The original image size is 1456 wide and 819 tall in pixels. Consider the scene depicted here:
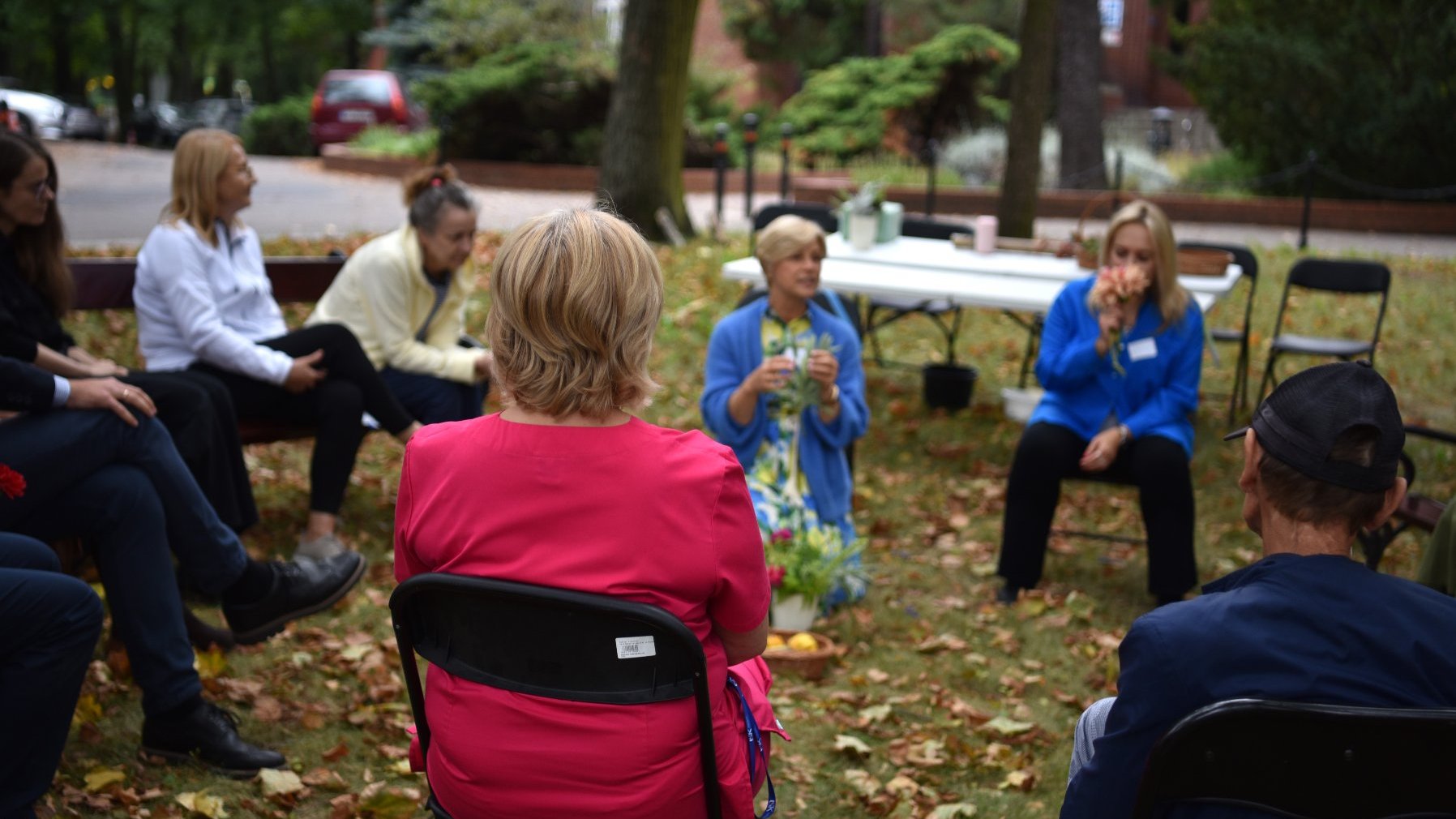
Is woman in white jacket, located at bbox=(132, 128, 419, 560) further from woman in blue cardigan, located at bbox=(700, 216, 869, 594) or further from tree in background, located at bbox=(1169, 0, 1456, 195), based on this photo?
tree in background, located at bbox=(1169, 0, 1456, 195)

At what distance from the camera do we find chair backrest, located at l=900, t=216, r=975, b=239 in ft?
28.9

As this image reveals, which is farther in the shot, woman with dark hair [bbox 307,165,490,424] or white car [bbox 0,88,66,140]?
white car [bbox 0,88,66,140]

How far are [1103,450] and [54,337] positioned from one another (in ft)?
12.4

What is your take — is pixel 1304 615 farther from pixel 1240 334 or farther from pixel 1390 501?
pixel 1240 334

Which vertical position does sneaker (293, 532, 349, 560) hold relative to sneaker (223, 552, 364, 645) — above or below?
below

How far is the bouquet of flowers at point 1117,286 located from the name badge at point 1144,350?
10 cm

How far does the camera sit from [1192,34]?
19703 millimetres

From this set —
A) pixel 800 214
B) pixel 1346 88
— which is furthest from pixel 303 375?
pixel 1346 88

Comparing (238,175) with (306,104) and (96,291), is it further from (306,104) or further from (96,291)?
(306,104)

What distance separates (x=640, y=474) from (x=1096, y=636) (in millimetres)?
3240

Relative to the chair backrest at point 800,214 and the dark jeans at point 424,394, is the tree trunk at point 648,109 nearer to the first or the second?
the chair backrest at point 800,214

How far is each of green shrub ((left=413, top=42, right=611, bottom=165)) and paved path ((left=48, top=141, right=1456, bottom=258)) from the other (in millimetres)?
1231

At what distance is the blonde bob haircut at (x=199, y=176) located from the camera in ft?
15.6

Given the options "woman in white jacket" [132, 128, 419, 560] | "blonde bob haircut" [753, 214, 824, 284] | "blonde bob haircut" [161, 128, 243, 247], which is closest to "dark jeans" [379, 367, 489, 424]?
"woman in white jacket" [132, 128, 419, 560]
